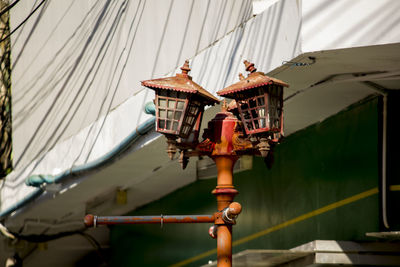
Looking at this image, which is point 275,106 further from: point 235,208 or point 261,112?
point 235,208

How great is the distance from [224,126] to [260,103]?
1.87 ft

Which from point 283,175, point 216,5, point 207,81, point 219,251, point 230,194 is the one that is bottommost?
point 219,251

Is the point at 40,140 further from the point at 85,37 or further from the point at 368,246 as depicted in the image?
the point at 368,246

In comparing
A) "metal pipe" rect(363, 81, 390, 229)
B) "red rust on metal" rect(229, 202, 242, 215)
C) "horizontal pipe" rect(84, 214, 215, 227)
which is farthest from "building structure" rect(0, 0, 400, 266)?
"horizontal pipe" rect(84, 214, 215, 227)

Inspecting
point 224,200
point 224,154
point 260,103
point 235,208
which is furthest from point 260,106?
point 224,200

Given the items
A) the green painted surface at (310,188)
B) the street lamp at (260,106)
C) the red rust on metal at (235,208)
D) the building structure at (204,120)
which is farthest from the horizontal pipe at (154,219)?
the green painted surface at (310,188)

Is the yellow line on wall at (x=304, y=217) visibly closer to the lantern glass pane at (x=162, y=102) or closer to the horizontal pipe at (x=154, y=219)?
the horizontal pipe at (x=154, y=219)

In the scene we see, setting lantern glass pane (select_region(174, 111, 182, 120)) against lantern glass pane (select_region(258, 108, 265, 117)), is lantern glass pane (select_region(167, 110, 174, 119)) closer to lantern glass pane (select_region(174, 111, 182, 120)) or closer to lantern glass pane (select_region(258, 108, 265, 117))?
lantern glass pane (select_region(174, 111, 182, 120))

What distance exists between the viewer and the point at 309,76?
7.86 meters

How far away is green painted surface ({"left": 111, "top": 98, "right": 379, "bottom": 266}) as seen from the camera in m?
8.94

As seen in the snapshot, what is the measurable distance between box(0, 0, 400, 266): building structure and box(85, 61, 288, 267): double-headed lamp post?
2.56 feet

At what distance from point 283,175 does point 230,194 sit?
3.58 m

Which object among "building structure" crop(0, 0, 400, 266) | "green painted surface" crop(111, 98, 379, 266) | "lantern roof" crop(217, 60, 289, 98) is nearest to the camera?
"lantern roof" crop(217, 60, 289, 98)

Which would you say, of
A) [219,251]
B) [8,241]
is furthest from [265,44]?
[8,241]
